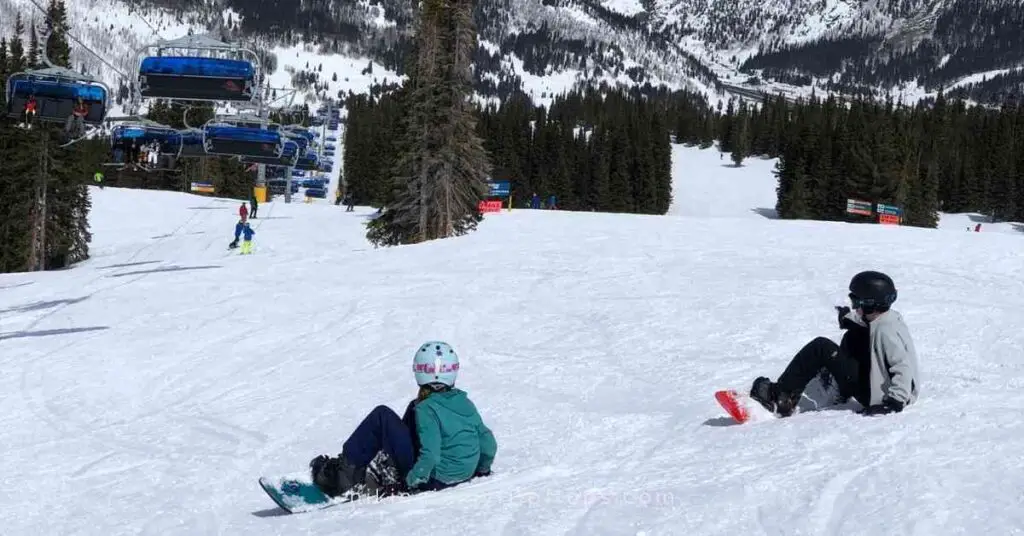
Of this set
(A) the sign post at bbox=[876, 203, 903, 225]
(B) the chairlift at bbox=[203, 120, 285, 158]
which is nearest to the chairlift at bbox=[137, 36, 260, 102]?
(B) the chairlift at bbox=[203, 120, 285, 158]

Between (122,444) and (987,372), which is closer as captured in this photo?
(122,444)

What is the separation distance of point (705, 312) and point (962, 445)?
877 centimetres

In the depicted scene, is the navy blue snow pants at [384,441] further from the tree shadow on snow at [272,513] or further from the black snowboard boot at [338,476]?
the tree shadow on snow at [272,513]

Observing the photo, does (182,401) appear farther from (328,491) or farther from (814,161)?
(814,161)

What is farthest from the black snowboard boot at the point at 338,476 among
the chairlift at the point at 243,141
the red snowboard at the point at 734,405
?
the chairlift at the point at 243,141

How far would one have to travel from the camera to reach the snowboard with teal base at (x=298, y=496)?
659 cm

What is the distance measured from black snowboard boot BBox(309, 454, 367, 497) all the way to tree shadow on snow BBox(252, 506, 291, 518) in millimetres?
402

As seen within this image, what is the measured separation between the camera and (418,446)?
6523 mm

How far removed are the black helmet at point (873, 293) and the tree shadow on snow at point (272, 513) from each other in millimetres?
4672

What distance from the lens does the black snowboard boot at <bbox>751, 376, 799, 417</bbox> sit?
8.18m

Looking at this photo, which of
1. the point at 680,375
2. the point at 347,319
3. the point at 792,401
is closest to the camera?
the point at 792,401

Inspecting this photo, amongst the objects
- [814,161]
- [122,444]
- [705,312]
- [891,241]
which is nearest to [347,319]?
[705,312]

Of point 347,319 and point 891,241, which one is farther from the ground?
point 891,241

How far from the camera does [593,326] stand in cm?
1527
